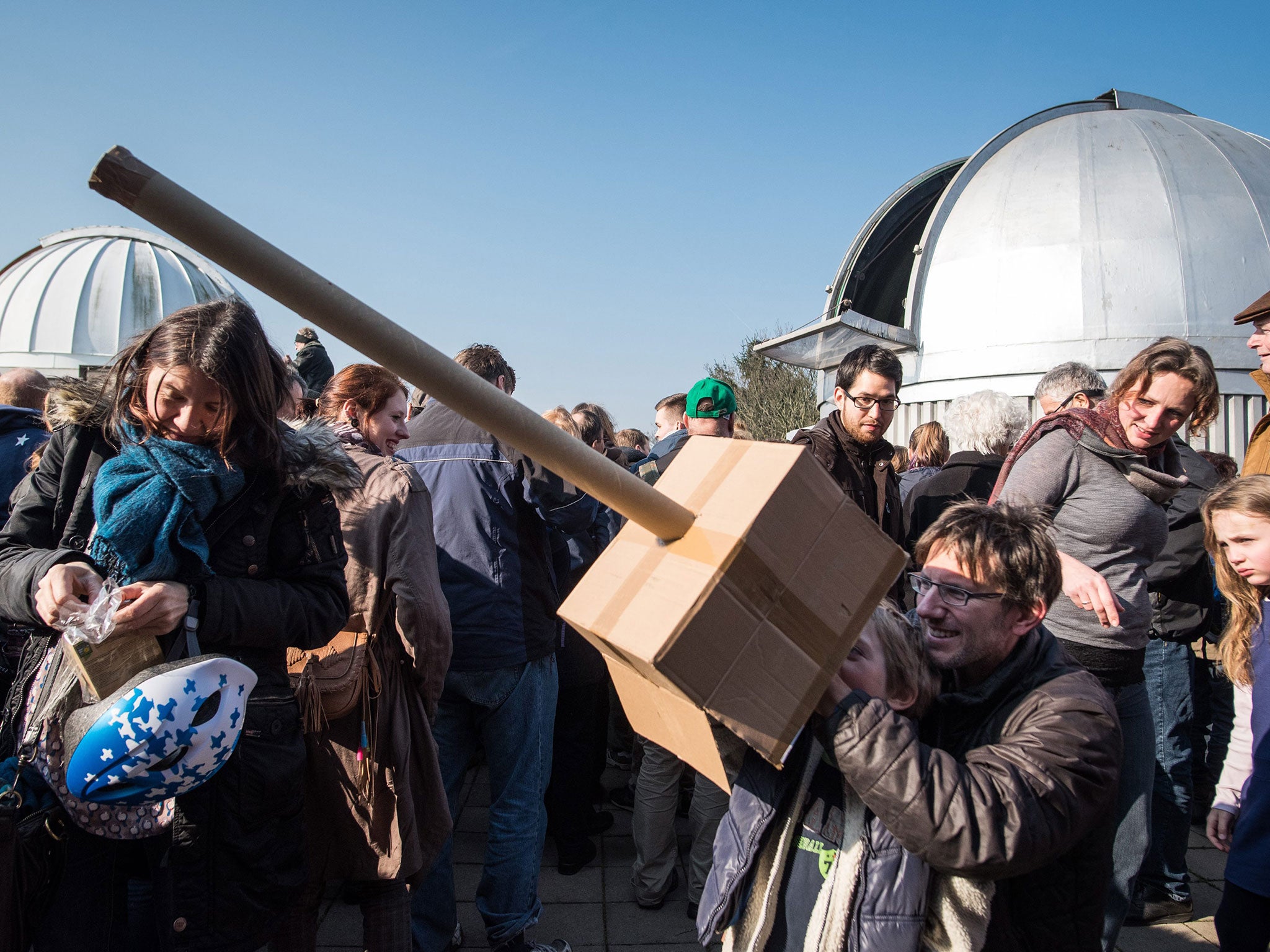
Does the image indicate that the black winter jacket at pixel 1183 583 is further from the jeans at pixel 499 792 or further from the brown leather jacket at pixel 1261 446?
the jeans at pixel 499 792

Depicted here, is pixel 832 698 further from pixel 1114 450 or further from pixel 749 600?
pixel 1114 450

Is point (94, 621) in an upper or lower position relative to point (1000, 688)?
lower

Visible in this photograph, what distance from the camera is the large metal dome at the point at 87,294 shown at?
16062 mm

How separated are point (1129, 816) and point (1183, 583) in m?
1.27

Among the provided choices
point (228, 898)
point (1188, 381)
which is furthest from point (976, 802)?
point (1188, 381)

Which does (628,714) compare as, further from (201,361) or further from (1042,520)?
(201,361)

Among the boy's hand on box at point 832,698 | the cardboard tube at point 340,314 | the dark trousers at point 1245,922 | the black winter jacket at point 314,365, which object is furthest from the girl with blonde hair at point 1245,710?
the black winter jacket at point 314,365

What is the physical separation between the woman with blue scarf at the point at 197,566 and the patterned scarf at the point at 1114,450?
2.20 meters

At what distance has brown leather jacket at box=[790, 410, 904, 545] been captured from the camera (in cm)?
310

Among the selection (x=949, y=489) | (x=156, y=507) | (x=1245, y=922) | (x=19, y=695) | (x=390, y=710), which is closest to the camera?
(x=156, y=507)

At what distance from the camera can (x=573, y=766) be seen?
145 inches

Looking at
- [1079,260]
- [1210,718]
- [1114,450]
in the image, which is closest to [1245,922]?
[1114,450]

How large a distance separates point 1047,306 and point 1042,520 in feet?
34.2

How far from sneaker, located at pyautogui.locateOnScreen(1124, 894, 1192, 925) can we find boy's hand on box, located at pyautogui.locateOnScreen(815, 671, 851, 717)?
105 inches
